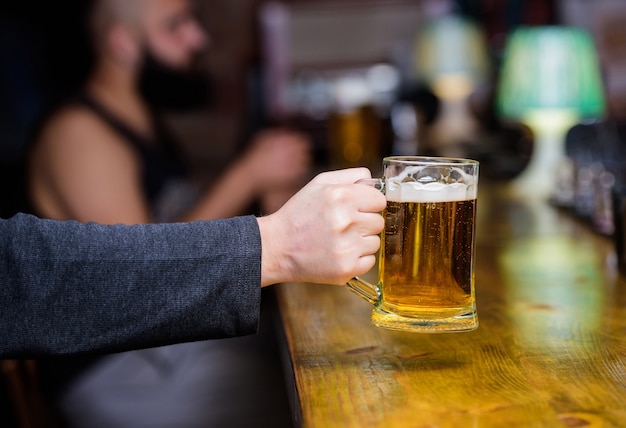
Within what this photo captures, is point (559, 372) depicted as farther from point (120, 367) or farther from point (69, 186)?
point (69, 186)

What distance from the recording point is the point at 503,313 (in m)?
1.12

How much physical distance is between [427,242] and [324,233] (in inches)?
4.6

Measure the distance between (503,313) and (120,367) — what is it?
0.85m

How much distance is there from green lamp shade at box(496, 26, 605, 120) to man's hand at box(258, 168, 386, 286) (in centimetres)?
158

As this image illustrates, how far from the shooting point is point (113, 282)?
34.2 inches

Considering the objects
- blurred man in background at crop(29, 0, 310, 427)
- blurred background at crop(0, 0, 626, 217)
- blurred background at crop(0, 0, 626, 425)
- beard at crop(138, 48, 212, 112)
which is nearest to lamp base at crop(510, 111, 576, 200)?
blurred background at crop(0, 0, 626, 425)

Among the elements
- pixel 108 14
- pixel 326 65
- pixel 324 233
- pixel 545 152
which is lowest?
pixel 545 152

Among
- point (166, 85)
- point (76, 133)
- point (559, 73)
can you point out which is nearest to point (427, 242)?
point (76, 133)

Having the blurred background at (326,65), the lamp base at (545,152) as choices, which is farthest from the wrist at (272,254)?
the blurred background at (326,65)

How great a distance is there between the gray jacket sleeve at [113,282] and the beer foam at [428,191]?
0.16 metres

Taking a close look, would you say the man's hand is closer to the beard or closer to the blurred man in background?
the blurred man in background

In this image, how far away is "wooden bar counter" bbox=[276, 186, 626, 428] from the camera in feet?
2.49

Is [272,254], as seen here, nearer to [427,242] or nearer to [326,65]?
[427,242]

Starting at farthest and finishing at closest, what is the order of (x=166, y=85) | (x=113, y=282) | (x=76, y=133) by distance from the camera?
(x=166, y=85) < (x=76, y=133) < (x=113, y=282)
